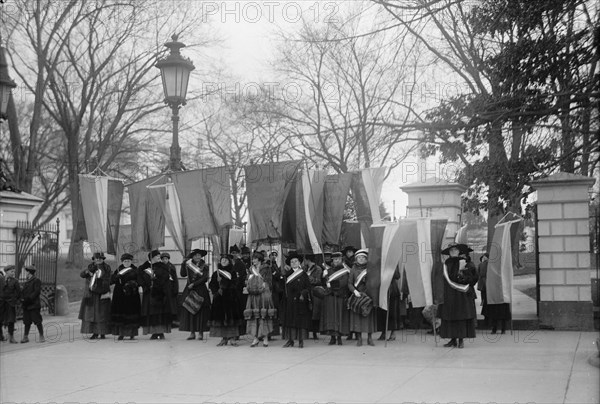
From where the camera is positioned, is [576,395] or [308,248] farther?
[308,248]

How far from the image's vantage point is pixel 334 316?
13852 mm

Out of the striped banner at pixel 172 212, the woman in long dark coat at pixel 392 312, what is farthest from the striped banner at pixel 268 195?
the woman in long dark coat at pixel 392 312

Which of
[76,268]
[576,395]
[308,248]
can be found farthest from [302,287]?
[76,268]

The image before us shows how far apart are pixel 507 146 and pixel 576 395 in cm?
568

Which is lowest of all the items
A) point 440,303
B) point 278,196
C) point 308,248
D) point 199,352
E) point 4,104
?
point 199,352

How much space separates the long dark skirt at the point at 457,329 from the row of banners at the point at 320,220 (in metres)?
0.51

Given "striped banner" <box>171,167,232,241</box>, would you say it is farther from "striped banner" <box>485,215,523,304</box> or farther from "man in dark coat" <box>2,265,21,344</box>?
"striped banner" <box>485,215,523,304</box>

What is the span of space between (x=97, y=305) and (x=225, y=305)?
117 inches

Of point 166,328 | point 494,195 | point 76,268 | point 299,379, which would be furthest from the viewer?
point 76,268

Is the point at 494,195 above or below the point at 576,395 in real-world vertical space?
above

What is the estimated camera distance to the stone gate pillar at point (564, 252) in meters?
14.6

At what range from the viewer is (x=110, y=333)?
611 inches

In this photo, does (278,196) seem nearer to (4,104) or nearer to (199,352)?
(199,352)

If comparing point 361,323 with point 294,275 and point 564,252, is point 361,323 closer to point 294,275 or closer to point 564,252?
point 294,275
